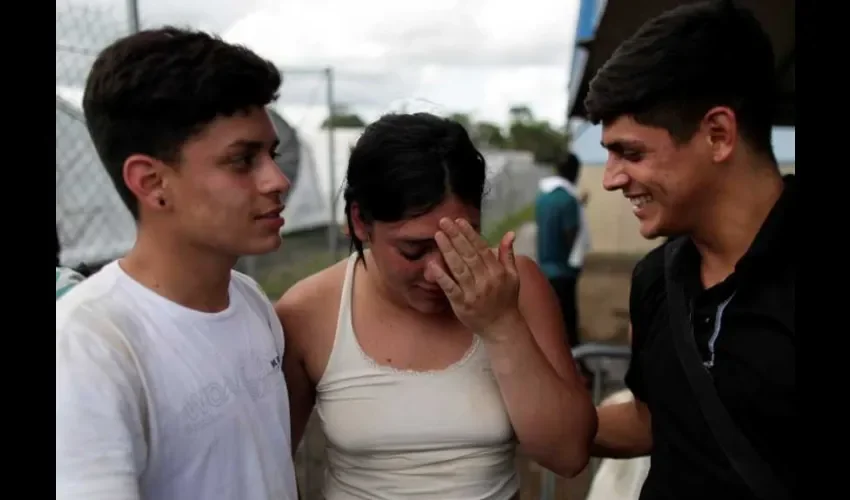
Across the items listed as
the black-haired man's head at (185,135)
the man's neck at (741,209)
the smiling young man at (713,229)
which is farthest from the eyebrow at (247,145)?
the man's neck at (741,209)

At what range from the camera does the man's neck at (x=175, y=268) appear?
1230 mm

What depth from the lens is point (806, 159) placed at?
61cm

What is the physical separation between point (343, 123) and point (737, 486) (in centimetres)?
466

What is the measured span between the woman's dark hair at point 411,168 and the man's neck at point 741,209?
19.4 inches

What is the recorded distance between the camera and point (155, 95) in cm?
119

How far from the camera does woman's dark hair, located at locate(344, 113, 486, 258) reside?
4.84 feet

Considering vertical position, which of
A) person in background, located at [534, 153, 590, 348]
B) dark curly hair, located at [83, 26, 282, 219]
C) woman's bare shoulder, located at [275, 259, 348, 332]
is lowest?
person in background, located at [534, 153, 590, 348]

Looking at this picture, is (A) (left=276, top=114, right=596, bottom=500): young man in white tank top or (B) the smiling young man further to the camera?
(A) (left=276, top=114, right=596, bottom=500): young man in white tank top

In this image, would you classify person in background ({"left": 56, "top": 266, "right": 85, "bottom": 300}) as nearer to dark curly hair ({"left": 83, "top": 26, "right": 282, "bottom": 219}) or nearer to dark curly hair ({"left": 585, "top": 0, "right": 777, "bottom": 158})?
dark curly hair ({"left": 83, "top": 26, "right": 282, "bottom": 219})

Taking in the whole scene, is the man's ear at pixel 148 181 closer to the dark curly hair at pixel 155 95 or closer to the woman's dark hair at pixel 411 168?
the dark curly hair at pixel 155 95

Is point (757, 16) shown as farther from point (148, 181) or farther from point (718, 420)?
point (148, 181)

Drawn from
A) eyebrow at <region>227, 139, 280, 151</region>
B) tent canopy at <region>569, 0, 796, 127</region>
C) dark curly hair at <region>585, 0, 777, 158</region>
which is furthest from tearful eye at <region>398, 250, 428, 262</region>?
tent canopy at <region>569, 0, 796, 127</region>

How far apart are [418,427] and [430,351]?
A: 18cm
